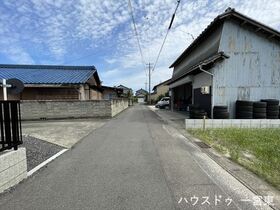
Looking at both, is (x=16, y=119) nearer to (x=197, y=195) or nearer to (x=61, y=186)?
(x=61, y=186)

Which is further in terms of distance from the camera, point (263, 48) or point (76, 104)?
point (76, 104)

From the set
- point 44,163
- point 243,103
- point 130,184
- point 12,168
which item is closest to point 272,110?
point 243,103

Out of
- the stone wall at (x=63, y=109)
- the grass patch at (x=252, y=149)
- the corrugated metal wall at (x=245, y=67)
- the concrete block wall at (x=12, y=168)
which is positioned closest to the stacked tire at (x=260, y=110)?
the corrugated metal wall at (x=245, y=67)

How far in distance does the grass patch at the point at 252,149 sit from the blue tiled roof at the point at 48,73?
1245 centimetres

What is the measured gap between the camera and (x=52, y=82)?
16.9m

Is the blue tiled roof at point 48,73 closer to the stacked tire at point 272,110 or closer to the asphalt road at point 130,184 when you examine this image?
the asphalt road at point 130,184

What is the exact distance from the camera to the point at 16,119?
12.9 ft

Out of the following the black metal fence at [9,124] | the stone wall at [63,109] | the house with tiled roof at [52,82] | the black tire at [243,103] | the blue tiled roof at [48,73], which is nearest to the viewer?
the black metal fence at [9,124]

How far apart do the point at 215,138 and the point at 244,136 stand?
1.17 metres

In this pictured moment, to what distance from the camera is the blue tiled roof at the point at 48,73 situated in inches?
678

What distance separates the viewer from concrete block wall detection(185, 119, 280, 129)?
9.60m

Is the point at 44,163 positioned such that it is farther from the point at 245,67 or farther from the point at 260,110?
the point at 245,67

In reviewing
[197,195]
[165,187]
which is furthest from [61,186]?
[197,195]

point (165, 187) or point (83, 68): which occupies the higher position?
point (83, 68)
